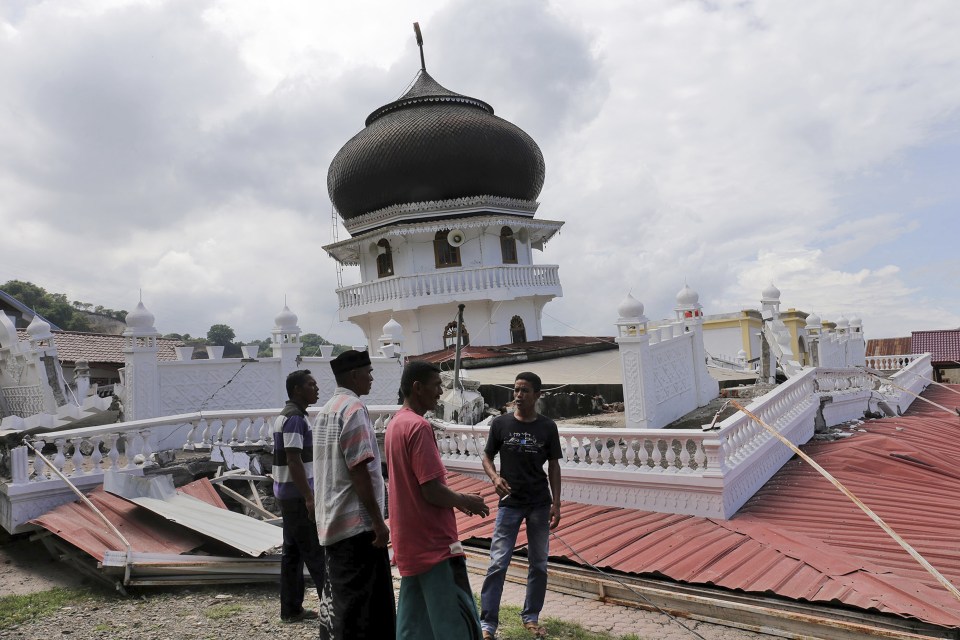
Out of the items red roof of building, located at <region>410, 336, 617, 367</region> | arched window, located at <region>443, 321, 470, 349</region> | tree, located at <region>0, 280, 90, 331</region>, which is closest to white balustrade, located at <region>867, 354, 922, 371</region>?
red roof of building, located at <region>410, 336, 617, 367</region>

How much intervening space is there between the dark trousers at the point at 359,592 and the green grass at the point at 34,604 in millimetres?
2913

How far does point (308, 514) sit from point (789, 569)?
3.45 metres

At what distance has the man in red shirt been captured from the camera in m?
2.88

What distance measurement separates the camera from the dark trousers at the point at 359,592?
306 cm

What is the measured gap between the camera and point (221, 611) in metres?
4.41

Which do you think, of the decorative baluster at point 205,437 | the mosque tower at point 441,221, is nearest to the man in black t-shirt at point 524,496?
the decorative baluster at point 205,437

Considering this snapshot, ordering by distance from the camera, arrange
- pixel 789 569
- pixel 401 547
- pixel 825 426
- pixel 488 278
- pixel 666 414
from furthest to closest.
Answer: pixel 488 278 < pixel 825 426 < pixel 666 414 < pixel 789 569 < pixel 401 547

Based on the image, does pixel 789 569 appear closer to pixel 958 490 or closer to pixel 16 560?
pixel 958 490

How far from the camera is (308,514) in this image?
13.4 ft

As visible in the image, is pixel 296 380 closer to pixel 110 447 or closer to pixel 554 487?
pixel 554 487

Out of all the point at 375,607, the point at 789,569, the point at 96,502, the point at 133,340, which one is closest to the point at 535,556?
the point at 375,607

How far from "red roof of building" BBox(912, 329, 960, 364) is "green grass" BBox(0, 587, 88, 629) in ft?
107

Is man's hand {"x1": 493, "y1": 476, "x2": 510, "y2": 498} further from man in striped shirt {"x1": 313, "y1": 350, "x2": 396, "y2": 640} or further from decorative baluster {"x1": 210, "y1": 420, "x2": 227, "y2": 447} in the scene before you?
decorative baluster {"x1": 210, "y1": 420, "x2": 227, "y2": 447}

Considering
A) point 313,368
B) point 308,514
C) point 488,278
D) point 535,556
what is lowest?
point 535,556
